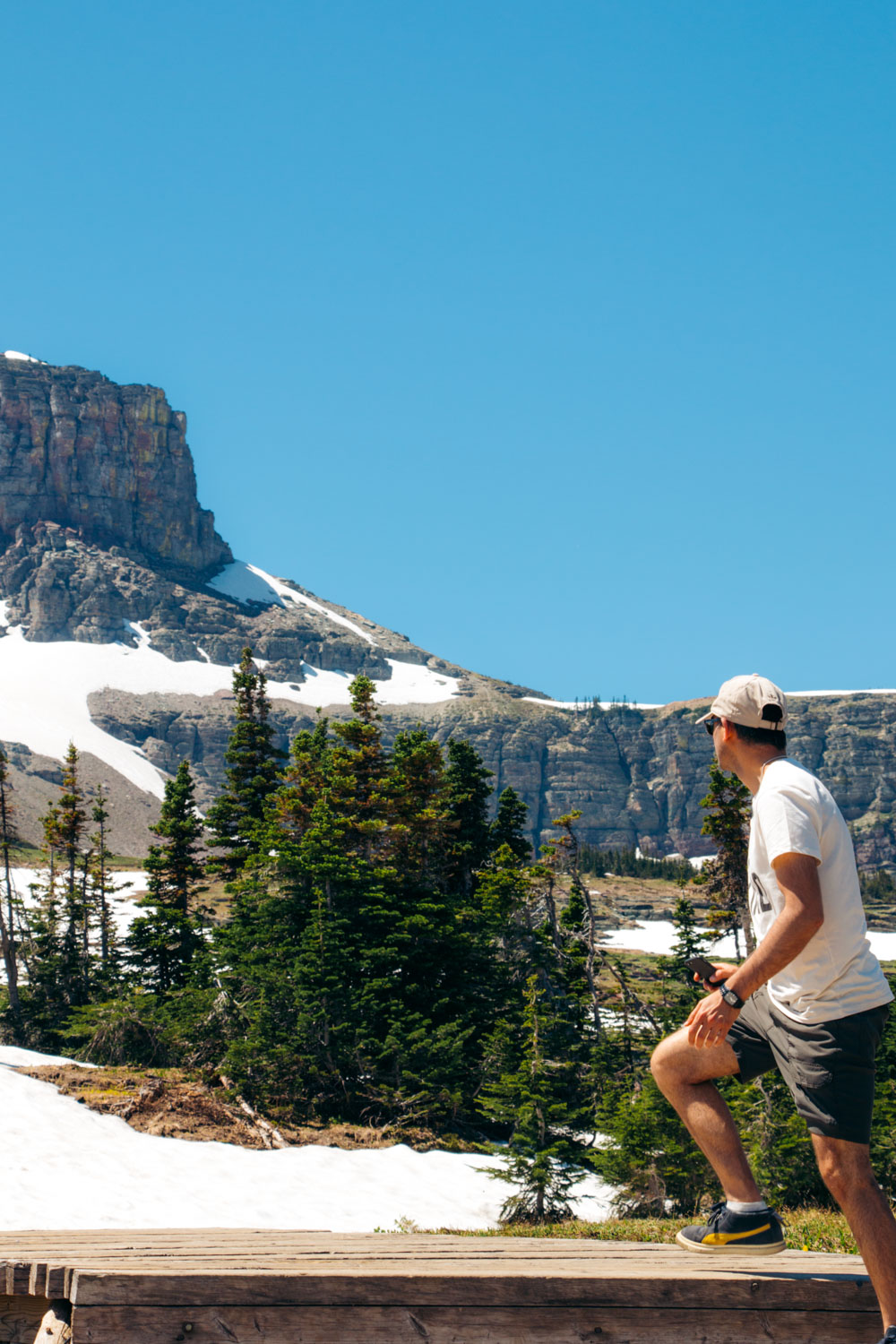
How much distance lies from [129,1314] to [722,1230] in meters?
2.53

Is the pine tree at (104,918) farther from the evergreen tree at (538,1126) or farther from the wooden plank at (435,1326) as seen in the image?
the wooden plank at (435,1326)

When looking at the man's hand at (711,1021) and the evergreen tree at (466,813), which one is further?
the evergreen tree at (466,813)

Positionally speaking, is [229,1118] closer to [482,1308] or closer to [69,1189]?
[69,1189]

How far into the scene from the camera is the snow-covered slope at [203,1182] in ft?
64.7

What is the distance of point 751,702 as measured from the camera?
15.6 ft

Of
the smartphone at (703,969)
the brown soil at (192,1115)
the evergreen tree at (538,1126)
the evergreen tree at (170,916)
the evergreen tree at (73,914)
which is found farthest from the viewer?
the evergreen tree at (73,914)

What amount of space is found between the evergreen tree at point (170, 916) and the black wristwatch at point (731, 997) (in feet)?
122

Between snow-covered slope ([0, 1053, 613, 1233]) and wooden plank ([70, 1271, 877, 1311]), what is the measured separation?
1586 cm

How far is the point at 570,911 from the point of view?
43.9 meters

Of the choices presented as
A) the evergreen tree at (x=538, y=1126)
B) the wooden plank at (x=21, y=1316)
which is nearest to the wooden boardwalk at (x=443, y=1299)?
the wooden plank at (x=21, y=1316)

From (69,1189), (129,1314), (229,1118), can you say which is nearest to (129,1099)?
(229,1118)

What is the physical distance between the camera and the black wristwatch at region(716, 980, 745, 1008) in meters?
4.38

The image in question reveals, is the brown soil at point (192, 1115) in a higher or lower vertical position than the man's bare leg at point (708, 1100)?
lower

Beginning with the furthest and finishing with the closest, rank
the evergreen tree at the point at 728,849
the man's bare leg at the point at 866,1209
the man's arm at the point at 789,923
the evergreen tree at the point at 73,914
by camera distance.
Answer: the evergreen tree at the point at 73,914 < the evergreen tree at the point at 728,849 < the man's arm at the point at 789,923 < the man's bare leg at the point at 866,1209
